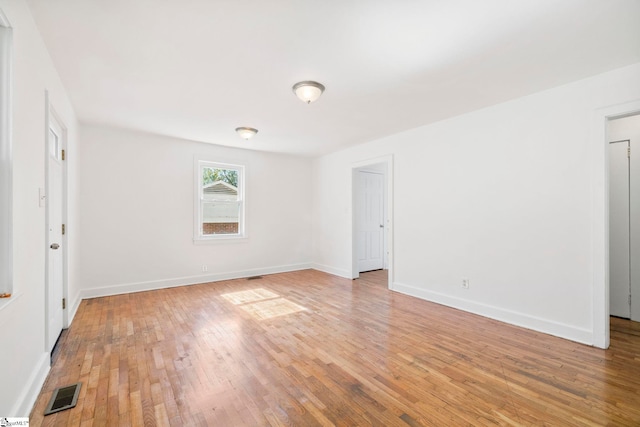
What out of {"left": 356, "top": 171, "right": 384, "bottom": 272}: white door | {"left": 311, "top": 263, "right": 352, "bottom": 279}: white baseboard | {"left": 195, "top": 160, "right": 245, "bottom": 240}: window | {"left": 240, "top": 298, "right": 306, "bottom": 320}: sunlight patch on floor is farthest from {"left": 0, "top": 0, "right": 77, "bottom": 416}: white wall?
Answer: {"left": 356, "top": 171, "right": 384, "bottom": 272}: white door

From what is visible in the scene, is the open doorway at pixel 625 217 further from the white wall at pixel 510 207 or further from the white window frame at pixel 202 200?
the white window frame at pixel 202 200

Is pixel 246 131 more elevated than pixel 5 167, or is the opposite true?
pixel 246 131

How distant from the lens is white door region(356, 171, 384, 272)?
→ 6145 millimetres

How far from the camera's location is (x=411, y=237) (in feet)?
14.4

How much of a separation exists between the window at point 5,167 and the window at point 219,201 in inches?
144

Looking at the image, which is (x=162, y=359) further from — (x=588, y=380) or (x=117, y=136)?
(x=117, y=136)

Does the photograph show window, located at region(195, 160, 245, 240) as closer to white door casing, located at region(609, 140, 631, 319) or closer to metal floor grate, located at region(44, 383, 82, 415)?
metal floor grate, located at region(44, 383, 82, 415)

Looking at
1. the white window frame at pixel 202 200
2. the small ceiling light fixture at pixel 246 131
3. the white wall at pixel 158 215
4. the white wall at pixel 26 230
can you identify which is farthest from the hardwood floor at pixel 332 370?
the small ceiling light fixture at pixel 246 131

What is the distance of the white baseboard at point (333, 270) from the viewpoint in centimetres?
566

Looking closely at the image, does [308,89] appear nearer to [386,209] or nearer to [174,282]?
[386,209]

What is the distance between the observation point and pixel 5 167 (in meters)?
1.54

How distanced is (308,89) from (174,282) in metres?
4.06

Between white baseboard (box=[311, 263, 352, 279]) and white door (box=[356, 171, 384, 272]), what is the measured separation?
0.50 metres

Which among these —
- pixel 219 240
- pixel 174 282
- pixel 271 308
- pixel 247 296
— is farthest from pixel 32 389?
pixel 219 240
